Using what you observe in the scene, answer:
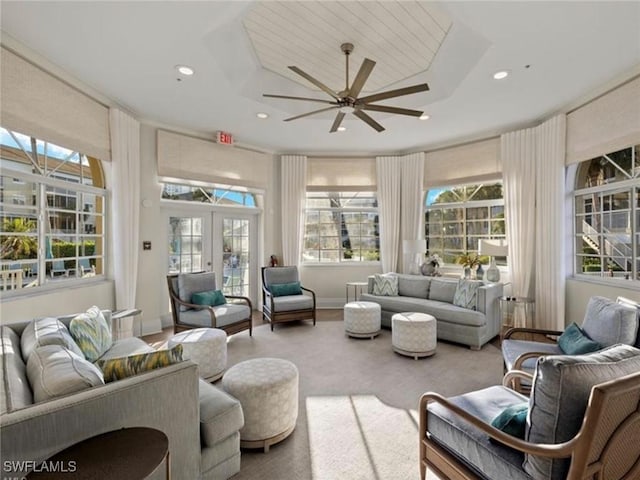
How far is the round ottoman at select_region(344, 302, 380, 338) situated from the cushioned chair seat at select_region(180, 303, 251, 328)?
148cm

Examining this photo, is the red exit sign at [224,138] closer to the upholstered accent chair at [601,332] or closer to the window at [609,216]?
the upholstered accent chair at [601,332]

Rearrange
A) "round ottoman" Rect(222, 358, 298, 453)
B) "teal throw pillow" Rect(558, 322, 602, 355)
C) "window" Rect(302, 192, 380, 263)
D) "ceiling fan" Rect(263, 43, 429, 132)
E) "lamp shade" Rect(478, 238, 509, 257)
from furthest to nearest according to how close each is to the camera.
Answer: "window" Rect(302, 192, 380, 263), "lamp shade" Rect(478, 238, 509, 257), "ceiling fan" Rect(263, 43, 429, 132), "teal throw pillow" Rect(558, 322, 602, 355), "round ottoman" Rect(222, 358, 298, 453)

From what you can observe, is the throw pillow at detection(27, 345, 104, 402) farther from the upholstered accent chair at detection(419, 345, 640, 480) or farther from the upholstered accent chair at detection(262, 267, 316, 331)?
the upholstered accent chair at detection(262, 267, 316, 331)

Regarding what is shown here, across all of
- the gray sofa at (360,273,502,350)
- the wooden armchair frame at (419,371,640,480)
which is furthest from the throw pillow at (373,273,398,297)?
the wooden armchair frame at (419,371,640,480)

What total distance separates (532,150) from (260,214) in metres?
4.73

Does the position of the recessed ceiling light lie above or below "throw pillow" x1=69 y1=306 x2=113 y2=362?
above

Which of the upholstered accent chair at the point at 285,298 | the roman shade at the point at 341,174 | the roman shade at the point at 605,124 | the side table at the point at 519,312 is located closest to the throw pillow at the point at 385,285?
the upholstered accent chair at the point at 285,298

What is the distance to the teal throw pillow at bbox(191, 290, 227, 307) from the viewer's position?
4.30 meters

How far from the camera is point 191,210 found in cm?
544

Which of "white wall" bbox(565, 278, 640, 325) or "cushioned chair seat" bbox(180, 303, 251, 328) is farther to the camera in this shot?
"cushioned chair seat" bbox(180, 303, 251, 328)

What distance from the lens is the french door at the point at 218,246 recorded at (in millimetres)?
5318

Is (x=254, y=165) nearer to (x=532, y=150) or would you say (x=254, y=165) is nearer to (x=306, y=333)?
(x=306, y=333)

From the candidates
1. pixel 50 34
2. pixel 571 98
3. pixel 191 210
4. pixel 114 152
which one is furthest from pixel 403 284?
pixel 50 34

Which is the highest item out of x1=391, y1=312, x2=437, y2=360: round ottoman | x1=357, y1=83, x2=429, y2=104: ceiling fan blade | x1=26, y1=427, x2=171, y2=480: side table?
x1=357, y1=83, x2=429, y2=104: ceiling fan blade
